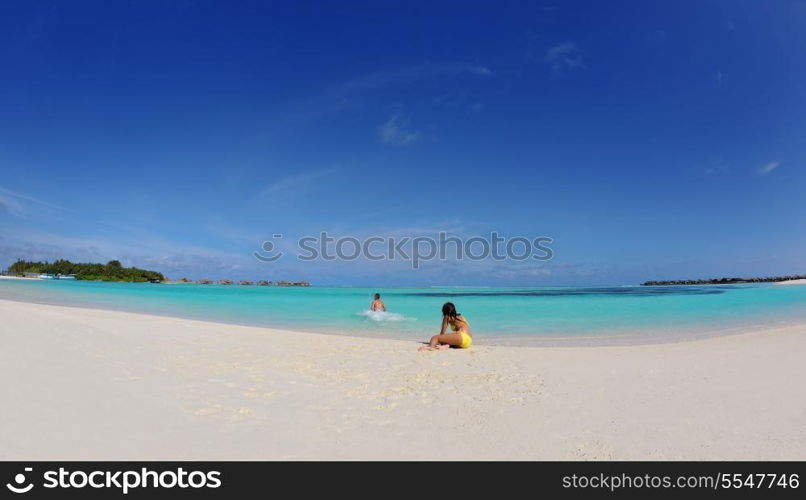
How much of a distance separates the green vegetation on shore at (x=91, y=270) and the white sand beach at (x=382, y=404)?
498ft

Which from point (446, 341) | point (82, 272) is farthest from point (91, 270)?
point (446, 341)

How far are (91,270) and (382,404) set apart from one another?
171505mm

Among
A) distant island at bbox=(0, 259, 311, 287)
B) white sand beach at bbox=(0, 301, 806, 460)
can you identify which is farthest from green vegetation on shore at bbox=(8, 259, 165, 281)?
white sand beach at bbox=(0, 301, 806, 460)

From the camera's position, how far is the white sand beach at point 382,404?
13.3 feet

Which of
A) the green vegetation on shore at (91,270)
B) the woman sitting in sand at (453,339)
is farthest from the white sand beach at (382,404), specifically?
→ the green vegetation on shore at (91,270)

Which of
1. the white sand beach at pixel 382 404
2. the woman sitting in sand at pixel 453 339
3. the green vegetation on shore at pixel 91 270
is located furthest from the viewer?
the green vegetation on shore at pixel 91 270

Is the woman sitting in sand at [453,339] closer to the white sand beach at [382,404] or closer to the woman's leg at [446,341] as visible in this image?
the woman's leg at [446,341]

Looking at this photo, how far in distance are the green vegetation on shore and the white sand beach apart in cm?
15174

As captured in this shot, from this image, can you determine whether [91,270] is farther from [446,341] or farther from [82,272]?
[446,341]

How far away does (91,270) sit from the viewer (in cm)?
13950

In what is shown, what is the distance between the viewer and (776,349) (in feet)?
32.2

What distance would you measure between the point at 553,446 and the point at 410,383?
3.00 m
